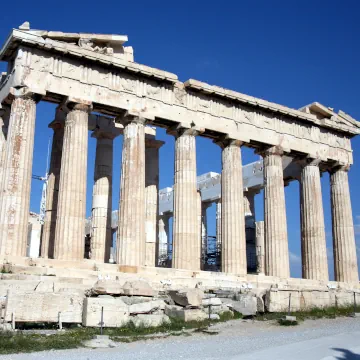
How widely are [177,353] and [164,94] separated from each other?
1845 cm

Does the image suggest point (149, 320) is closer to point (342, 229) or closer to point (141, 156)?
point (141, 156)

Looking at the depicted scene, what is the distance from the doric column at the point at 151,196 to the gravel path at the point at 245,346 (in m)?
14.3

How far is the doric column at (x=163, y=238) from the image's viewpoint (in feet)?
141

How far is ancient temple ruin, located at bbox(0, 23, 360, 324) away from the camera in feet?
80.4

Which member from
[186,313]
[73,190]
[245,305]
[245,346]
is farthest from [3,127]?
[245,346]

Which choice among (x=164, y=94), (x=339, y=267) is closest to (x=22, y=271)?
(x=164, y=94)

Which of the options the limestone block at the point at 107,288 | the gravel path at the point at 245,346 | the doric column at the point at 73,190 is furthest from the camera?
the doric column at the point at 73,190

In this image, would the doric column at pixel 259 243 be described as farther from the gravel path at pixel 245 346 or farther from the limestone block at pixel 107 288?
the limestone block at pixel 107 288

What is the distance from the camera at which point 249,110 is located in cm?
3158

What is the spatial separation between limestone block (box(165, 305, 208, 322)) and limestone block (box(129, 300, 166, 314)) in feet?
0.86

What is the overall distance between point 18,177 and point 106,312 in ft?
32.7

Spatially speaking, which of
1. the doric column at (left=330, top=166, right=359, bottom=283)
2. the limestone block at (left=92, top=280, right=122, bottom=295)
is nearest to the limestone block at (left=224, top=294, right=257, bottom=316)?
the limestone block at (left=92, top=280, right=122, bottom=295)

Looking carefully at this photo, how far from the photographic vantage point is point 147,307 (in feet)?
56.0

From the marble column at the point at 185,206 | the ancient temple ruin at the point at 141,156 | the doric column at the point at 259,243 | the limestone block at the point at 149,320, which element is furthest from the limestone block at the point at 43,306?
the doric column at the point at 259,243
